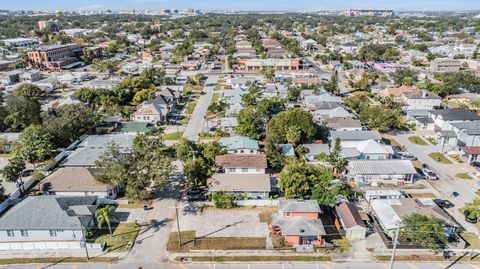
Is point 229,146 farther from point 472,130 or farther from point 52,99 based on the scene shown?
point 52,99

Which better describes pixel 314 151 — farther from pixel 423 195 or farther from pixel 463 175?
pixel 463 175

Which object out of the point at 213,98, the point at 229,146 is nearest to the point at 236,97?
the point at 213,98

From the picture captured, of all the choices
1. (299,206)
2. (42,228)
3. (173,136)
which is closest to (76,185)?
(42,228)

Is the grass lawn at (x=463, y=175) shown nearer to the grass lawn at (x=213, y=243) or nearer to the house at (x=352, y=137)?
the house at (x=352, y=137)

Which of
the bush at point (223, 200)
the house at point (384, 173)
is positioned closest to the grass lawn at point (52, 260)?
the bush at point (223, 200)

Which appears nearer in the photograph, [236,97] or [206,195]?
[206,195]
